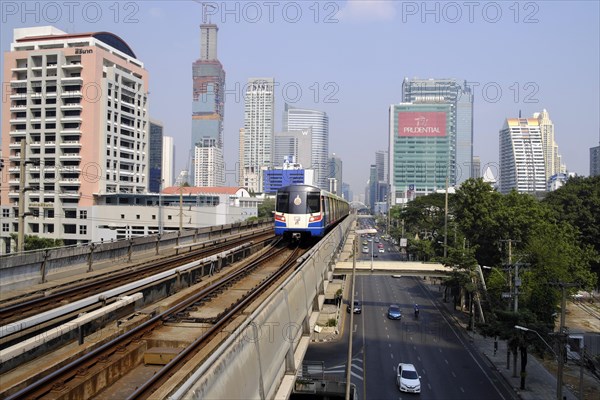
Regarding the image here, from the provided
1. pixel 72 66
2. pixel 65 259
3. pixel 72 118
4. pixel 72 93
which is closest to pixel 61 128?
→ pixel 72 118

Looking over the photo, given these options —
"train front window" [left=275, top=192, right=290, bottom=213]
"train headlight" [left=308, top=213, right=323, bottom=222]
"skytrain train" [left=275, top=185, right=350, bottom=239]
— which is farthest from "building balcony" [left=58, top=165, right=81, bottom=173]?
"train headlight" [left=308, top=213, right=323, bottom=222]

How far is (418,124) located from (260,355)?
175m

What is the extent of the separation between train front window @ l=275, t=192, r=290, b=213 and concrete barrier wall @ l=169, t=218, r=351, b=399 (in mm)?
11264

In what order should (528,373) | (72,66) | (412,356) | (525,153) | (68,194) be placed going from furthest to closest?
(525,153) → (68,194) → (72,66) → (412,356) → (528,373)

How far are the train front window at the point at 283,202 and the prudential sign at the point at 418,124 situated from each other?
156 m

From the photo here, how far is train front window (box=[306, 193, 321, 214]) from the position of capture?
2298cm

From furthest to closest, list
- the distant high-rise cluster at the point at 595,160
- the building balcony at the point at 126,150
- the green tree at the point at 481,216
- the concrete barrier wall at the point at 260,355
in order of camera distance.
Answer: the distant high-rise cluster at the point at 595,160 < the building balcony at the point at 126,150 < the green tree at the point at 481,216 < the concrete barrier wall at the point at 260,355

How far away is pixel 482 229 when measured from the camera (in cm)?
3766

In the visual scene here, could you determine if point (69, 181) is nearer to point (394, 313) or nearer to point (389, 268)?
point (394, 313)

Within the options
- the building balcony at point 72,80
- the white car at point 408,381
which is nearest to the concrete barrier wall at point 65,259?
the white car at point 408,381

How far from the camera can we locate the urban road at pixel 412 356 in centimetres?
2309

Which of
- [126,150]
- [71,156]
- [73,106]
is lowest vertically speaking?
[71,156]

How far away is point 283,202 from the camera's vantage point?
2341cm

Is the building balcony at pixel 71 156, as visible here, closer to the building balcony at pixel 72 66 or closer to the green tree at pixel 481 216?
the building balcony at pixel 72 66
